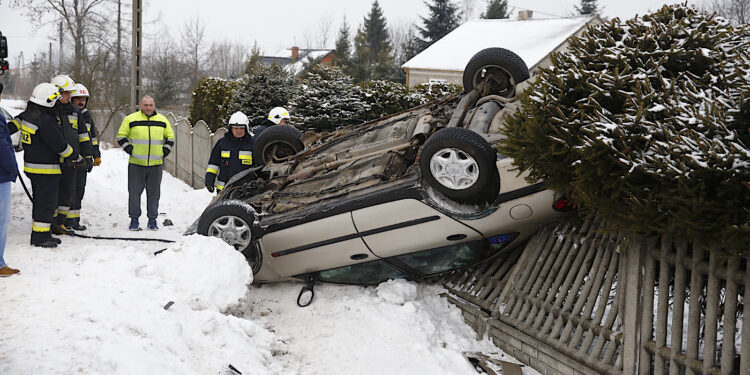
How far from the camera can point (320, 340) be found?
15.7 ft

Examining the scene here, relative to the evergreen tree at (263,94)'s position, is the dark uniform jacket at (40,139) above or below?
below

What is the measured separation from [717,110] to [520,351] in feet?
7.68

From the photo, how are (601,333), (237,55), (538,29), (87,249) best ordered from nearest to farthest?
(601,333) < (87,249) < (538,29) < (237,55)

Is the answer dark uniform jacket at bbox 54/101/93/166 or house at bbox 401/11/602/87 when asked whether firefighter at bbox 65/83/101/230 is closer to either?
dark uniform jacket at bbox 54/101/93/166

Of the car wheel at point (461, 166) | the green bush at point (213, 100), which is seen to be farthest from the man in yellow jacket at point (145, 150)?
the green bush at point (213, 100)

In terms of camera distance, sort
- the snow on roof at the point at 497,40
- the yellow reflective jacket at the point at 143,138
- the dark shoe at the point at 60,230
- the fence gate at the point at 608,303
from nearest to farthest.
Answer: the fence gate at the point at 608,303, the dark shoe at the point at 60,230, the yellow reflective jacket at the point at 143,138, the snow on roof at the point at 497,40

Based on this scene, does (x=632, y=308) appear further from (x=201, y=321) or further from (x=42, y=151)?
(x=42, y=151)

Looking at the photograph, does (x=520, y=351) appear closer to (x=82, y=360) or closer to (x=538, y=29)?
(x=82, y=360)

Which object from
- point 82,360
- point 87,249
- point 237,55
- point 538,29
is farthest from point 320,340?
point 237,55

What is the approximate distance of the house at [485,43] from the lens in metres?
26.3

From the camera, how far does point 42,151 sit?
21.0 ft

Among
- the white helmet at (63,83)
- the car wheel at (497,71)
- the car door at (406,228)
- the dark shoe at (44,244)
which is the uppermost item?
the car wheel at (497,71)

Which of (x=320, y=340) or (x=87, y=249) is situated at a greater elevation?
(x=87, y=249)

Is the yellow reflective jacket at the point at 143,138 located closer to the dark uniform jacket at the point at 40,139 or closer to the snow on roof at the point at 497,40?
the dark uniform jacket at the point at 40,139
